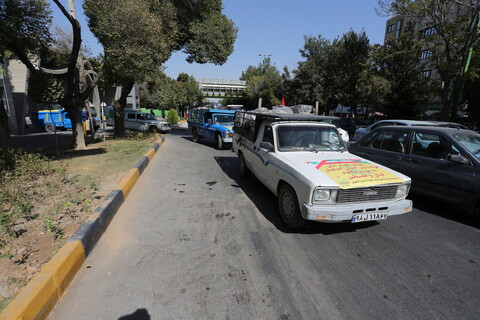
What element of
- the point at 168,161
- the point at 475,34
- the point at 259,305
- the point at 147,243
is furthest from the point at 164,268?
the point at 475,34

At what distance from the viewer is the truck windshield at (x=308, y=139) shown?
5.11 m

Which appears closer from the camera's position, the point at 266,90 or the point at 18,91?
the point at 18,91

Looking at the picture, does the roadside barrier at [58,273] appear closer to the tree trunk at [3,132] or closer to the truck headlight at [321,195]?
the truck headlight at [321,195]

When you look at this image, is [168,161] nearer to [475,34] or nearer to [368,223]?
[368,223]

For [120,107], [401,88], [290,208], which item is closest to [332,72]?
[401,88]

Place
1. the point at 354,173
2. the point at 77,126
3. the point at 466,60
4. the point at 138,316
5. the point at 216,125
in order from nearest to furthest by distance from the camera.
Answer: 1. the point at 138,316
2. the point at 354,173
3. the point at 77,126
4. the point at 216,125
5. the point at 466,60

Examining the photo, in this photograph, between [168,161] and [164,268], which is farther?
[168,161]

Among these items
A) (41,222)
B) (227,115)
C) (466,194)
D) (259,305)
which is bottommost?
(259,305)

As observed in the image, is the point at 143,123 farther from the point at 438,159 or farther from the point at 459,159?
the point at 459,159

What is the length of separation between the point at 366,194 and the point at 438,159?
2.49 metres

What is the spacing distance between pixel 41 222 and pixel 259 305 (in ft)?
11.6

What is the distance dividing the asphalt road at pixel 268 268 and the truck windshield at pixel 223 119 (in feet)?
26.6

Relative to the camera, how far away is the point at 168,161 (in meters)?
9.88

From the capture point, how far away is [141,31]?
10250 millimetres
